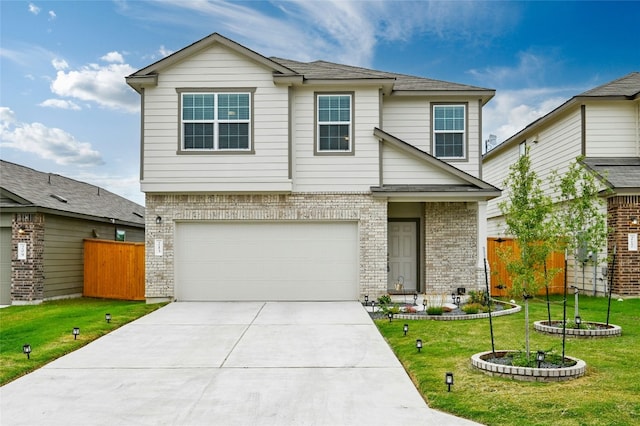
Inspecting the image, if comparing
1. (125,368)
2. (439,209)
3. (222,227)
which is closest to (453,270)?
(439,209)

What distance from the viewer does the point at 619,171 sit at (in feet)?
55.0

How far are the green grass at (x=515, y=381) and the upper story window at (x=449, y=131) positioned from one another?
6392mm

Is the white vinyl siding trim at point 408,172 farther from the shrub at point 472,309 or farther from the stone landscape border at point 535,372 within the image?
the stone landscape border at point 535,372

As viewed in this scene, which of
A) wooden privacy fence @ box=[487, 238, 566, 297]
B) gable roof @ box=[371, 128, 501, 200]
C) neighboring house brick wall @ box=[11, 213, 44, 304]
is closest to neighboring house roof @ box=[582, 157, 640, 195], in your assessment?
wooden privacy fence @ box=[487, 238, 566, 297]

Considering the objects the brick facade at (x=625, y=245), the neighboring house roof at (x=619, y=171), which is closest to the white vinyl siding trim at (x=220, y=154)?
the neighboring house roof at (x=619, y=171)

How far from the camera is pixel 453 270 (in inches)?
639

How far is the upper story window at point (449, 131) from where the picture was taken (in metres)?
16.7

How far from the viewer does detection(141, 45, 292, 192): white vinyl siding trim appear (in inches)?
593

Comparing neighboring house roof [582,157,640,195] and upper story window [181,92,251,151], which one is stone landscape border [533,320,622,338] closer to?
neighboring house roof [582,157,640,195]

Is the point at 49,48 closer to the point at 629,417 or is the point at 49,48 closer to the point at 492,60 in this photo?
the point at 492,60

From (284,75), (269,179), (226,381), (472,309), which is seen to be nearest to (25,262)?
(269,179)

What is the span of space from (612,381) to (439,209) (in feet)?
31.6

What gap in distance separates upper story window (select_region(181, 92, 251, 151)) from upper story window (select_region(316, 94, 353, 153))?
1.91m

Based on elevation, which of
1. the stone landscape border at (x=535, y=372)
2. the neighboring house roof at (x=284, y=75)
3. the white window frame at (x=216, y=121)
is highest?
the neighboring house roof at (x=284, y=75)
